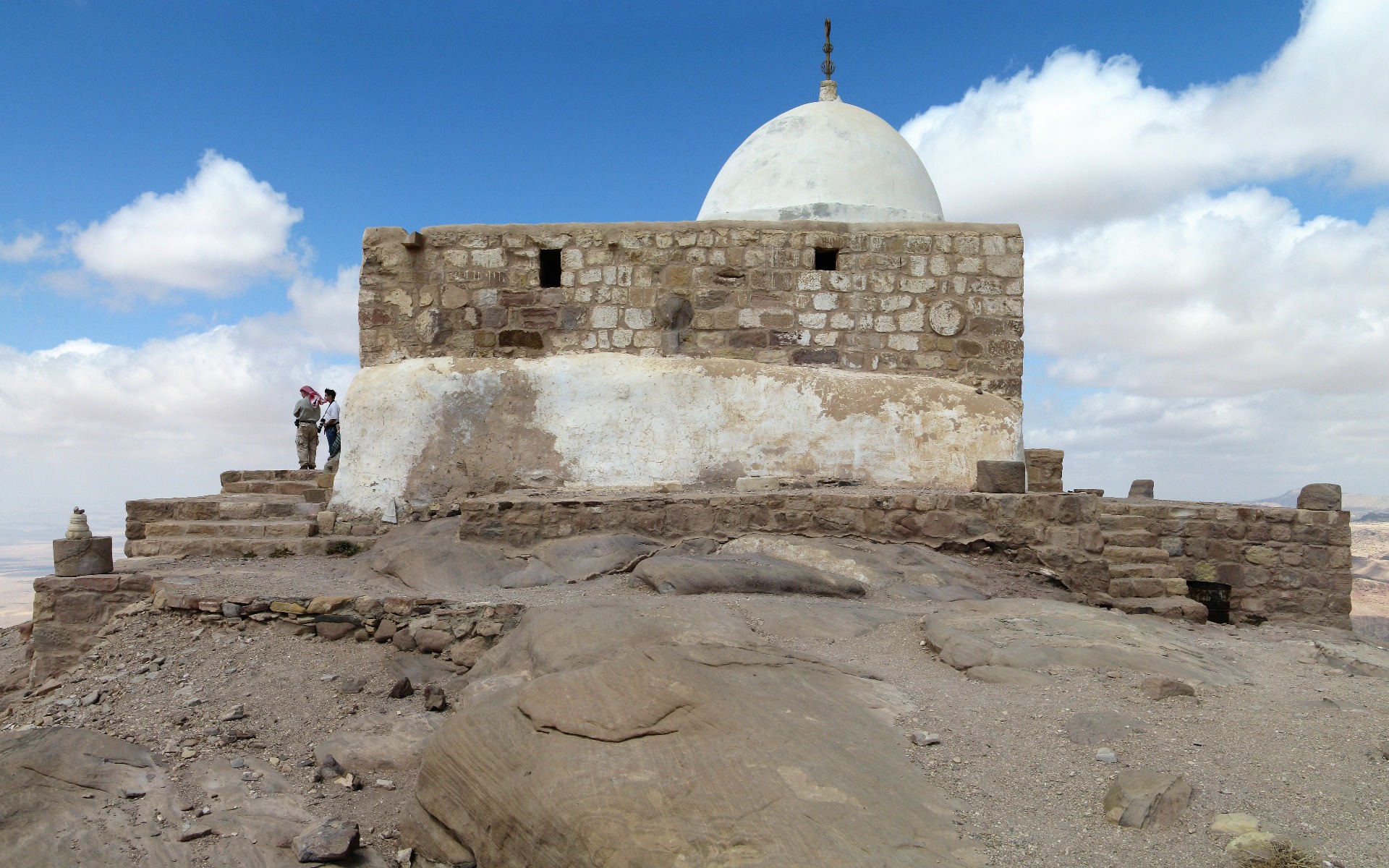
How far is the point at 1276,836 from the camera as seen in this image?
8.85 ft

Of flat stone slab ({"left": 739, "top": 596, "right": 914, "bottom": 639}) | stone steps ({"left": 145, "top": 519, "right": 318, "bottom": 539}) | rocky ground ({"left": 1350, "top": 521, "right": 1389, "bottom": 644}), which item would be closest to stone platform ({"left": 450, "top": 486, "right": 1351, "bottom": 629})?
flat stone slab ({"left": 739, "top": 596, "right": 914, "bottom": 639})

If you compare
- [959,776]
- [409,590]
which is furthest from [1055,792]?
[409,590]

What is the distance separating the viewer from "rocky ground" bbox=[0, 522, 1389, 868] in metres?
2.86

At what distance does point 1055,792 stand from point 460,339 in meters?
6.52

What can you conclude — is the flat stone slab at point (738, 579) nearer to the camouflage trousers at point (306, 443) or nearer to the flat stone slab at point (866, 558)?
the flat stone slab at point (866, 558)

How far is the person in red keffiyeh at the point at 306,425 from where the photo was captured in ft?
37.1

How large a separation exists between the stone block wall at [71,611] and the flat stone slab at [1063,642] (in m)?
5.21

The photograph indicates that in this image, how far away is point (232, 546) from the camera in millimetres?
7477

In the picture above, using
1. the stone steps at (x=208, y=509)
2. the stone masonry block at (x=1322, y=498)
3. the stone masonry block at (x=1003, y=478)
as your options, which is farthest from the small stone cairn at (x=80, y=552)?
the stone masonry block at (x=1322, y=498)

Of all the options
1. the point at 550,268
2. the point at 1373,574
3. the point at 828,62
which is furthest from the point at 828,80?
the point at 1373,574

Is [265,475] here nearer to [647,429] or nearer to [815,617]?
[647,429]

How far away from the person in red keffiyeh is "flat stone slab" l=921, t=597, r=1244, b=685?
8791mm

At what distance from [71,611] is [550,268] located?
459cm

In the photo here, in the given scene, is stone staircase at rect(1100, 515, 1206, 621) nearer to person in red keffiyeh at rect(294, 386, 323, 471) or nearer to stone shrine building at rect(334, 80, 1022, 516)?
stone shrine building at rect(334, 80, 1022, 516)
